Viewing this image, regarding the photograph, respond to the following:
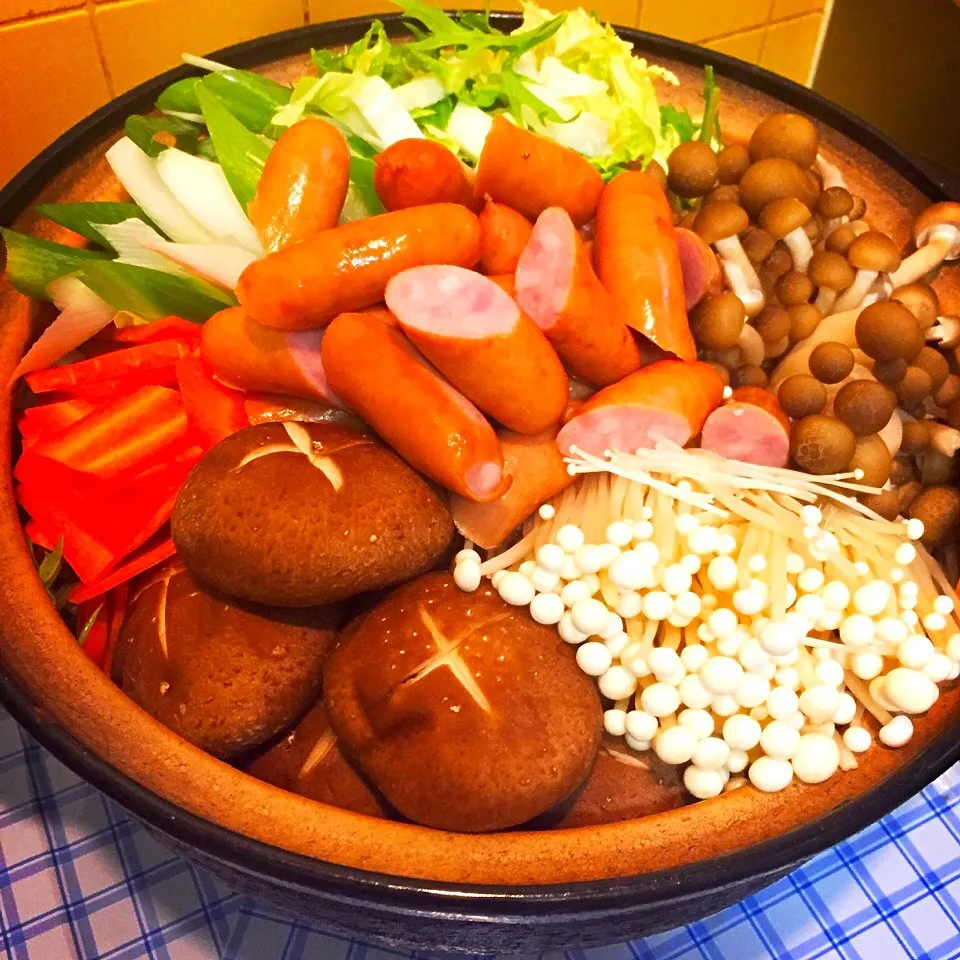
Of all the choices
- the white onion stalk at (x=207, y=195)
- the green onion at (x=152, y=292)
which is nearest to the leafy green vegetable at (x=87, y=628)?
the green onion at (x=152, y=292)

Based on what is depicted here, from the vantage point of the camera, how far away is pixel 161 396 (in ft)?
3.48

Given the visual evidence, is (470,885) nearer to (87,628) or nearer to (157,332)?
(87,628)

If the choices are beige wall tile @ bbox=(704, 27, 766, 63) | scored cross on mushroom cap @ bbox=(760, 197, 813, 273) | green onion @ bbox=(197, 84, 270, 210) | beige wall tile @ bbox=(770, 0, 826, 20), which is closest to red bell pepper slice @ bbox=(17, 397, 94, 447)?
green onion @ bbox=(197, 84, 270, 210)

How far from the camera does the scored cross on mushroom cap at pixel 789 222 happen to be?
3.47 ft

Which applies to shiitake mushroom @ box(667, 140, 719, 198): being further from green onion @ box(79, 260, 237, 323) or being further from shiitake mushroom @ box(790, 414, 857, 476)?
green onion @ box(79, 260, 237, 323)

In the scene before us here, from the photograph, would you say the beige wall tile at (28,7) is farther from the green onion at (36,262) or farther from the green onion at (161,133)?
the green onion at (36,262)

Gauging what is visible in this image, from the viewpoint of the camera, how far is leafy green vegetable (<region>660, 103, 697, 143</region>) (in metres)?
1.37

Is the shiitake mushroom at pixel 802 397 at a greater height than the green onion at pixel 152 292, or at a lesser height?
lesser

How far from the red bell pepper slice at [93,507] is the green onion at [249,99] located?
0.55 metres

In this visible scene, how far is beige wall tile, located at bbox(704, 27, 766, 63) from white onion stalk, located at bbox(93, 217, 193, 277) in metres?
1.33

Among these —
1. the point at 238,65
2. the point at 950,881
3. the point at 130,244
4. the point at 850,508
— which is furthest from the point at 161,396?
the point at 950,881

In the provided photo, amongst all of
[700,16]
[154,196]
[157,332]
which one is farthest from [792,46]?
[157,332]

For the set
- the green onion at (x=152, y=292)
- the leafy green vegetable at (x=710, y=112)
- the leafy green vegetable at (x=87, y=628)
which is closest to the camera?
the leafy green vegetable at (x=87, y=628)

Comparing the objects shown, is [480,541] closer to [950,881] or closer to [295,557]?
[295,557]
